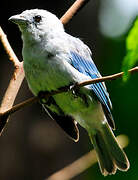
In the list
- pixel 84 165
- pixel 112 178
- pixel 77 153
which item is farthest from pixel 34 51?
pixel 112 178

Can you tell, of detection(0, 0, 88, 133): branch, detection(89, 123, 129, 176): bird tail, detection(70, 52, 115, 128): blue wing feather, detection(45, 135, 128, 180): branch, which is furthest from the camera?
detection(89, 123, 129, 176): bird tail

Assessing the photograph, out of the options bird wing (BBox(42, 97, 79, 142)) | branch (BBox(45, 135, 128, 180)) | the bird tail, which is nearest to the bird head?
bird wing (BBox(42, 97, 79, 142))

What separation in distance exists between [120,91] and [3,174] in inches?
163

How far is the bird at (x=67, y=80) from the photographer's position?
4.02 meters

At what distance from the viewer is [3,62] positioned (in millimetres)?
5723

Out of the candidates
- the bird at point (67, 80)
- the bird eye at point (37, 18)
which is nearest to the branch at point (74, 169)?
the bird at point (67, 80)

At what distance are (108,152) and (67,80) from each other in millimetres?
1154

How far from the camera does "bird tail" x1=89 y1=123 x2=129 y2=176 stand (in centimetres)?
454

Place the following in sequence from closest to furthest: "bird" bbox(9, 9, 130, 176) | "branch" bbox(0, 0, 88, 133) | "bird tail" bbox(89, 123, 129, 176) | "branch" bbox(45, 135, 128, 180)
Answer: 1. "branch" bbox(0, 0, 88, 133)
2. "branch" bbox(45, 135, 128, 180)
3. "bird" bbox(9, 9, 130, 176)
4. "bird tail" bbox(89, 123, 129, 176)

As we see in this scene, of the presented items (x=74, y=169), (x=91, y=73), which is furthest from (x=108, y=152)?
(x=74, y=169)

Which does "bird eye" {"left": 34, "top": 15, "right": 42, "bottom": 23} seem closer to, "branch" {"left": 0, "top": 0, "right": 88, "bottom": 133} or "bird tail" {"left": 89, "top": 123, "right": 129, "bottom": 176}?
"branch" {"left": 0, "top": 0, "right": 88, "bottom": 133}

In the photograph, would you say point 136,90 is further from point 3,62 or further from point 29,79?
point 29,79

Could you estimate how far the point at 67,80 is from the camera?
3975 mm

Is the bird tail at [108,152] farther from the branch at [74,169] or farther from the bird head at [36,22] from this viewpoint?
the bird head at [36,22]
